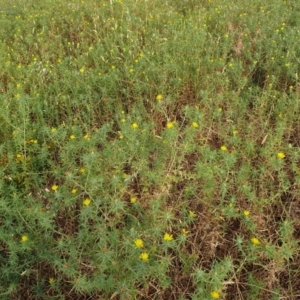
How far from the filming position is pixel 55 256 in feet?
7.73

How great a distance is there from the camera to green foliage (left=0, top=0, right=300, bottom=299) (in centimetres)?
240

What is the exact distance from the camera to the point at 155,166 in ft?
9.52

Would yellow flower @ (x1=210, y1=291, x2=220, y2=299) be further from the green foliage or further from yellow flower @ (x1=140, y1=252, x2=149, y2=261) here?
yellow flower @ (x1=140, y1=252, x2=149, y2=261)

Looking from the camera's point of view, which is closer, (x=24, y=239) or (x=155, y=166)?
(x=24, y=239)

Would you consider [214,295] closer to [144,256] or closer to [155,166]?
[144,256]

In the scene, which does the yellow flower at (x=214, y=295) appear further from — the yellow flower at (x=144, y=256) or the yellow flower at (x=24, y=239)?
the yellow flower at (x=24, y=239)

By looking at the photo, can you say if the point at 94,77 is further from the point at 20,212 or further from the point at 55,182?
the point at 20,212

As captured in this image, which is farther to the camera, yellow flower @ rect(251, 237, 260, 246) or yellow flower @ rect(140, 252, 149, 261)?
yellow flower @ rect(251, 237, 260, 246)

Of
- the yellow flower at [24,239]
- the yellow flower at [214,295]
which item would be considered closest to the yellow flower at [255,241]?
the yellow flower at [214,295]

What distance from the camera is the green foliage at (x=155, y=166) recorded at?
240 cm

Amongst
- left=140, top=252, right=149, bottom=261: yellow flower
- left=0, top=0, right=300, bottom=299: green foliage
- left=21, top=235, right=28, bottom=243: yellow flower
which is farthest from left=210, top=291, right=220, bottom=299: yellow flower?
left=21, top=235, right=28, bottom=243: yellow flower

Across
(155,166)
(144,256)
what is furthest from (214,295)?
(155,166)

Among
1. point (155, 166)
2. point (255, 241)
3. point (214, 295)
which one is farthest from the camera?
point (155, 166)

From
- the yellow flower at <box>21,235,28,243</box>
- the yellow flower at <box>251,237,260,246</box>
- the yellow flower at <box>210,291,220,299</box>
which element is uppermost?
the yellow flower at <box>251,237,260,246</box>
